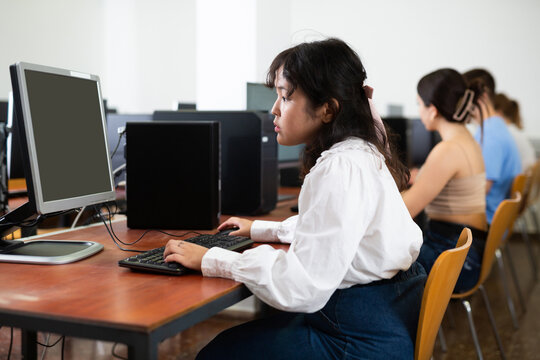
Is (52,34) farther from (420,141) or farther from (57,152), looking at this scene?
(57,152)

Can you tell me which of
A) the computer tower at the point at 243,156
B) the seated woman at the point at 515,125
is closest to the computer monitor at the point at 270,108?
the computer tower at the point at 243,156

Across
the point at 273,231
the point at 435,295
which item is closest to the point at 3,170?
the point at 273,231

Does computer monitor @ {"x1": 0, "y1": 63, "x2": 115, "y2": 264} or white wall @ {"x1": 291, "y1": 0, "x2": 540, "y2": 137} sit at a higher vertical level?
white wall @ {"x1": 291, "y1": 0, "x2": 540, "y2": 137}

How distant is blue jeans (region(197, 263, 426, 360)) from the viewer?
132cm

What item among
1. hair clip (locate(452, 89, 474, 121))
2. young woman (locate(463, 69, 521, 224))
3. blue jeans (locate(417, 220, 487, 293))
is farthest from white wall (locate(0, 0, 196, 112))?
blue jeans (locate(417, 220, 487, 293))

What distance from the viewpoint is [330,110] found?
142 cm

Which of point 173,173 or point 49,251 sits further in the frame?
point 173,173

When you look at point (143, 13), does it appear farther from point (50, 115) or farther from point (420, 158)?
point (50, 115)

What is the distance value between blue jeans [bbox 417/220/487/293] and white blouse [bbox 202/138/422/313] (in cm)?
105

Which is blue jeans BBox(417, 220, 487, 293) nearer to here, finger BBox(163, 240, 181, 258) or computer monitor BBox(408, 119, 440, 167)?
finger BBox(163, 240, 181, 258)

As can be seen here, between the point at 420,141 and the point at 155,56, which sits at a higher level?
the point at 155,56

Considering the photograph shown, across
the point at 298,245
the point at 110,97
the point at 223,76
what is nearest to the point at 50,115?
the point at 298,245

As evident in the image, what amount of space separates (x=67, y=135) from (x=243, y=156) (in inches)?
32.2

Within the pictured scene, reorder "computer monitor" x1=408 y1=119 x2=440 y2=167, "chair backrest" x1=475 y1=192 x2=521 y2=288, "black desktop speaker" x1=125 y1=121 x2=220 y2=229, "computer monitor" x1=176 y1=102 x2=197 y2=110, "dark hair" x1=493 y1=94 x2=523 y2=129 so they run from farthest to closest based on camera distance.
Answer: "computer monitor" x1=408 y1=119 x2=440 y2=167 → "dark hair" x1=493 y1=94 x2=523 y2=129 → "computer monitor" x1=176 y1=102 x2=197 y2=110 → "chair backrest" x1=475 y1=192 x2=521 y2=288 → "black desktop speaker" x1=125 y1=121 x2=220 y2=229
